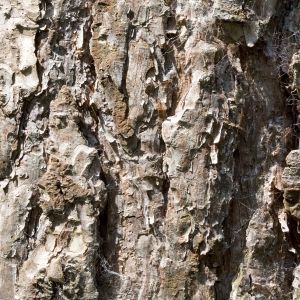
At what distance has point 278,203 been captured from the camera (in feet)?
5.28

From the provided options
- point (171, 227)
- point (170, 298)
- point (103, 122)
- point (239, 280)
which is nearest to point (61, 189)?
point (103, 122)

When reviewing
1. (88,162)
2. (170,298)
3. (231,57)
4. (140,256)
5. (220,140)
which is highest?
(231,57)

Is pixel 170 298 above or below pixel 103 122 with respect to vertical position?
below

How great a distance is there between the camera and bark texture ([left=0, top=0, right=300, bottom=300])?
1512 millimetres

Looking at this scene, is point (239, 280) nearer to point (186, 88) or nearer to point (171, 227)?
point (171, 227)

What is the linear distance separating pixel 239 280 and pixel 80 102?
2.42 feet

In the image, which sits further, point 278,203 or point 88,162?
point 278,203

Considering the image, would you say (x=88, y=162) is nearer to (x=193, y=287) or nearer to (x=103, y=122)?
(x=103, y=122)

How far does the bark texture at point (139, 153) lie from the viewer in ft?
4.96

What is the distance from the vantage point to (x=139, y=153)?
1.54 meters

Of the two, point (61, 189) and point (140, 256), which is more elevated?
point (61, 189)

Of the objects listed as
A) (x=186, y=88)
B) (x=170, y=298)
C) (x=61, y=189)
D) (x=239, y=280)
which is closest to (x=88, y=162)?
(x=61, y=189)

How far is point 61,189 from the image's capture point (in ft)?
4.91

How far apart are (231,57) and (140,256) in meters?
0.67
